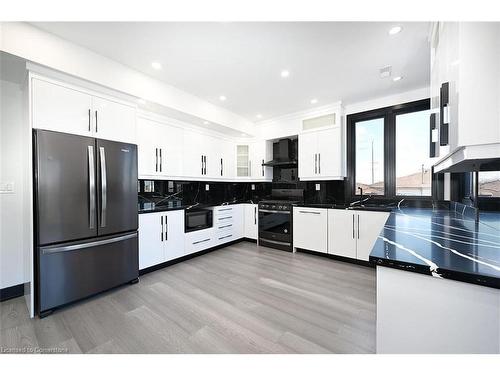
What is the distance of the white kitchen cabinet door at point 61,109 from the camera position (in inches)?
72.1

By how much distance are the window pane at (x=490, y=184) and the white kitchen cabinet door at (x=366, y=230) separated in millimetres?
968

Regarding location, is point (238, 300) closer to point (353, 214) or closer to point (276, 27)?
point (353, 214)

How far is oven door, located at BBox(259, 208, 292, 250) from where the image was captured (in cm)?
369

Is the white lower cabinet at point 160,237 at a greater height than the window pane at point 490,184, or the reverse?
the window pane at point 490,184

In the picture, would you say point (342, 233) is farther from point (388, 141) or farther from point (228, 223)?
point (228, 223)

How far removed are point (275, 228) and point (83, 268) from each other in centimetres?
278

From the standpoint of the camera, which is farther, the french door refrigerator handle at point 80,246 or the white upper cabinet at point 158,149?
the white upper cabinet at point 158,149

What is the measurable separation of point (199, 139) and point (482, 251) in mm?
3582

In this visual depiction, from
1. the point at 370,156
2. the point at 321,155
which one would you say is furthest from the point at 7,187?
the point at 370,156

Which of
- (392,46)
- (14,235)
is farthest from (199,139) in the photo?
(392,46)

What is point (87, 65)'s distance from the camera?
205 centimetres

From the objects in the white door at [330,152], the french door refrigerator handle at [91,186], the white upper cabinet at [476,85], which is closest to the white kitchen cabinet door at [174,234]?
the french door refrigerator handle at [91,186]

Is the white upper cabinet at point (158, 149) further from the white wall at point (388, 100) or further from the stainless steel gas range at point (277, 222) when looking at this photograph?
the white wall at point (388, 100)

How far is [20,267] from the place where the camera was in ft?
7.31
